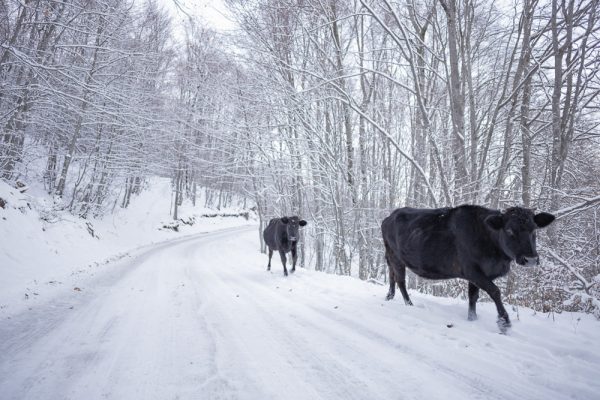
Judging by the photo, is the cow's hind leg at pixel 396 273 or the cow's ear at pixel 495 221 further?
the cow's hind leg at pixel 396 273

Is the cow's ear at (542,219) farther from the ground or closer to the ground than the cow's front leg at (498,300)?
farther from the ground

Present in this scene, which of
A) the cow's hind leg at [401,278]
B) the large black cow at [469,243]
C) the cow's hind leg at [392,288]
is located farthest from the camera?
the cow's hind leg at [392,288]

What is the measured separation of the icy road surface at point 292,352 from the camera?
6.92ft

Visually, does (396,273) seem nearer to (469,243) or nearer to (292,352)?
(469,243)

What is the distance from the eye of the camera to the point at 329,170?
9312 millimetres

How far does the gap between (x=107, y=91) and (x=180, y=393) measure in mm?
7558

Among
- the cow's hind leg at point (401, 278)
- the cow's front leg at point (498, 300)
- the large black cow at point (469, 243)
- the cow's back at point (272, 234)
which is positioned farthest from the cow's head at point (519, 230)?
the cow's back at point (272, 234)

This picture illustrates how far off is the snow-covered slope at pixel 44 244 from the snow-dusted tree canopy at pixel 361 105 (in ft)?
4.93

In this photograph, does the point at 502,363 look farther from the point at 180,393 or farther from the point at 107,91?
the point at 107,91

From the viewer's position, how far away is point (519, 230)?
308 cm

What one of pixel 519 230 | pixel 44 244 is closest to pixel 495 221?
pixel 519 230

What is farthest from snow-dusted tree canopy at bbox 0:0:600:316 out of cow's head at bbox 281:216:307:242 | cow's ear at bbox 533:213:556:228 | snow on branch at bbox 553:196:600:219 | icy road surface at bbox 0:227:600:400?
icy road surface at bbox 0:227:600:400

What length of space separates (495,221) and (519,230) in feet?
0.75

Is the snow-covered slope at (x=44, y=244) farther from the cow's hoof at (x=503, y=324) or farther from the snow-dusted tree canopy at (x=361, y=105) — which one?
the cow's hoof at (x=503, y=324)
